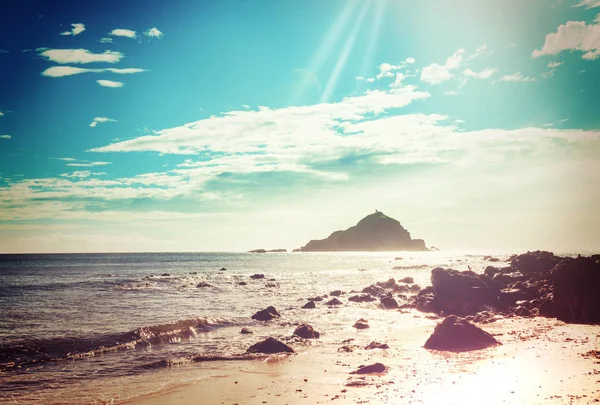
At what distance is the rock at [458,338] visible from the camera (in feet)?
61.0

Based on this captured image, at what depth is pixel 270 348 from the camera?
62.8 ft

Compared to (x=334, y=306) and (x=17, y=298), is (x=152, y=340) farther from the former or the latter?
(x=17, y=298)

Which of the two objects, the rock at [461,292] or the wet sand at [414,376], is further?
the rock at [461,292]

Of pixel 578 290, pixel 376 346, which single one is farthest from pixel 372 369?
pixel 578 290

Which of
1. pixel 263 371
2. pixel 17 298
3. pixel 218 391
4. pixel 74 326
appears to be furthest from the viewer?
pixel 17 298

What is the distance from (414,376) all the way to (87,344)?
56.4ft

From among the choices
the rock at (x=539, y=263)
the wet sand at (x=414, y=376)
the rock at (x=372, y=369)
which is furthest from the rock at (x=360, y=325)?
the rock at (x=539, y=263)

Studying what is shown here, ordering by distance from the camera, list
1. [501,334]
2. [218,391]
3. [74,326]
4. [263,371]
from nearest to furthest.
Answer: [218,391] → [263,371] → [501,334] → [74,326]

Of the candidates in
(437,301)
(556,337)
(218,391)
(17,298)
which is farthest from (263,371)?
(17,298)

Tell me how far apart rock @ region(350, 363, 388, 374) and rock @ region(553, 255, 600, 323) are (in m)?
16.4

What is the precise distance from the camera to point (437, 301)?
3262 cm

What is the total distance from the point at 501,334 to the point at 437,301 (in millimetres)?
11245

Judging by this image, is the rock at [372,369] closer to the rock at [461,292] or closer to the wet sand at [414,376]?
the wet sand at [414,376]

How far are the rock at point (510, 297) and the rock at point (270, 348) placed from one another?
2064 centimetres
